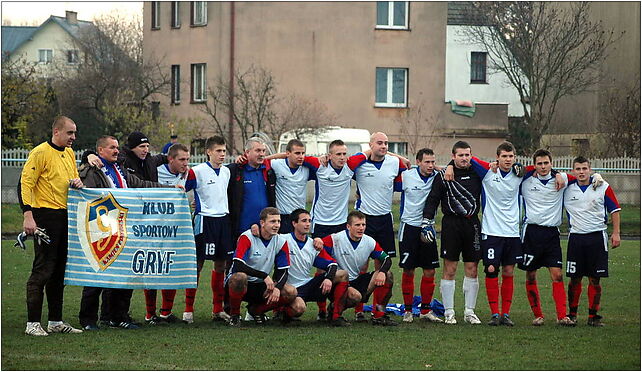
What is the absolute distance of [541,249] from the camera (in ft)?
41.9

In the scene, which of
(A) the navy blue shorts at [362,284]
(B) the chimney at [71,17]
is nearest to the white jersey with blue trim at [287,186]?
(A) the navy blue shorts at [362,284]

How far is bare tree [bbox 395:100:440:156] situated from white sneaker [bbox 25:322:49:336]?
2993 centimetres

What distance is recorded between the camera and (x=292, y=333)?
11.5 m

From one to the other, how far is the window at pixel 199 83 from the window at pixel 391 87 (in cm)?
709

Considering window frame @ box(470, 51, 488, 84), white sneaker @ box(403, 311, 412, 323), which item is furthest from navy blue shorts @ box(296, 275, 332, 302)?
window frame @ box(470, 51, 488, 84)

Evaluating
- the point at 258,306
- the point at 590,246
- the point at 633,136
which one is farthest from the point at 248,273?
the point at 633,136

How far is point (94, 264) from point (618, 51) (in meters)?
33.2

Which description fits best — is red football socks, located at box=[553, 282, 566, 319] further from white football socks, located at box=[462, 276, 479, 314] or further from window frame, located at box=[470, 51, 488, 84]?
window frame, located at box=[470, 51, 488, 84]

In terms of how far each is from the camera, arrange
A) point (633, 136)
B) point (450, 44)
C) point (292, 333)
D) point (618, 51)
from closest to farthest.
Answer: point (292, 333) → point (633, 136) → point (618, 51) → point (450, 44)

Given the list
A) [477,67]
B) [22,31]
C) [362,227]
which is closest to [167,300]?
[362,227]

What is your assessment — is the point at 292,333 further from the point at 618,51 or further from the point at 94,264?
the point at 618,51

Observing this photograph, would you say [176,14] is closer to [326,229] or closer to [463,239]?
[326,229]

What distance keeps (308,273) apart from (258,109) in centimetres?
2567

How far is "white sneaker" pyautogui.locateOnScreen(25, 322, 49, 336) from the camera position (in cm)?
1098
